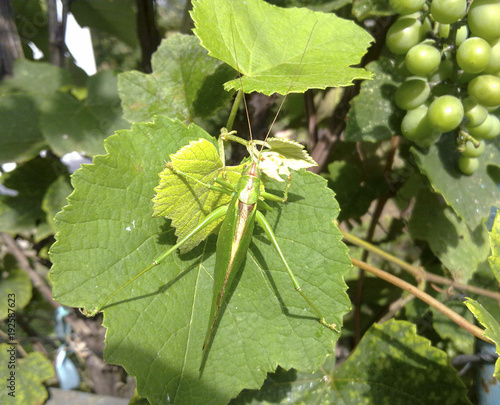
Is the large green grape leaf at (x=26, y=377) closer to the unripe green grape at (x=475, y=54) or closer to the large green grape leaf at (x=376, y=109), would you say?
the large green grape leaf at (x=376, y=109)

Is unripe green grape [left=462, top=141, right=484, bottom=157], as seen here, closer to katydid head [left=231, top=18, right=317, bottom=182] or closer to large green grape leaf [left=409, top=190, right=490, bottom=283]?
large green grape leaf [left=409, top=190, right=490, bottom=283]

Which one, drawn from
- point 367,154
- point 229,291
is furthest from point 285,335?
point 367,154

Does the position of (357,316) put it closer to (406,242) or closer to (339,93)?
(406,242)

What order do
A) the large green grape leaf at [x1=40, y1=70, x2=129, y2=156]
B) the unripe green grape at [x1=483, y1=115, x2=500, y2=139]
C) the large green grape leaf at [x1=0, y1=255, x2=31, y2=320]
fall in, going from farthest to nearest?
the large green grape leaf at [x1=0, y1=255, x2=31, y2=320], the large green grape leaf at [x1=40, y1=70, x2=129, y2=156], the unripe green grape at [x1=483, y1=115, x2=500, y2=139]

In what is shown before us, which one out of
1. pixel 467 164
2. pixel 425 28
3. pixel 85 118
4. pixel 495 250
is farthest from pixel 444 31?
pixel 85 118

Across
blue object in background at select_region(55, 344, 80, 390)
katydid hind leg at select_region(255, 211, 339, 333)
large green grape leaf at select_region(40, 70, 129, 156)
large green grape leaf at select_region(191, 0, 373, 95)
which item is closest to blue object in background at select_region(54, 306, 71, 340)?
blue object in background at select_region(55, 344, 80, 390)

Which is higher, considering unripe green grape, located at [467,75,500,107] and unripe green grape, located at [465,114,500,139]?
unripe green grape, located at [467,75,500,107]

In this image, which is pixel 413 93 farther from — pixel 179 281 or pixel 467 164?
pixel 179 281
